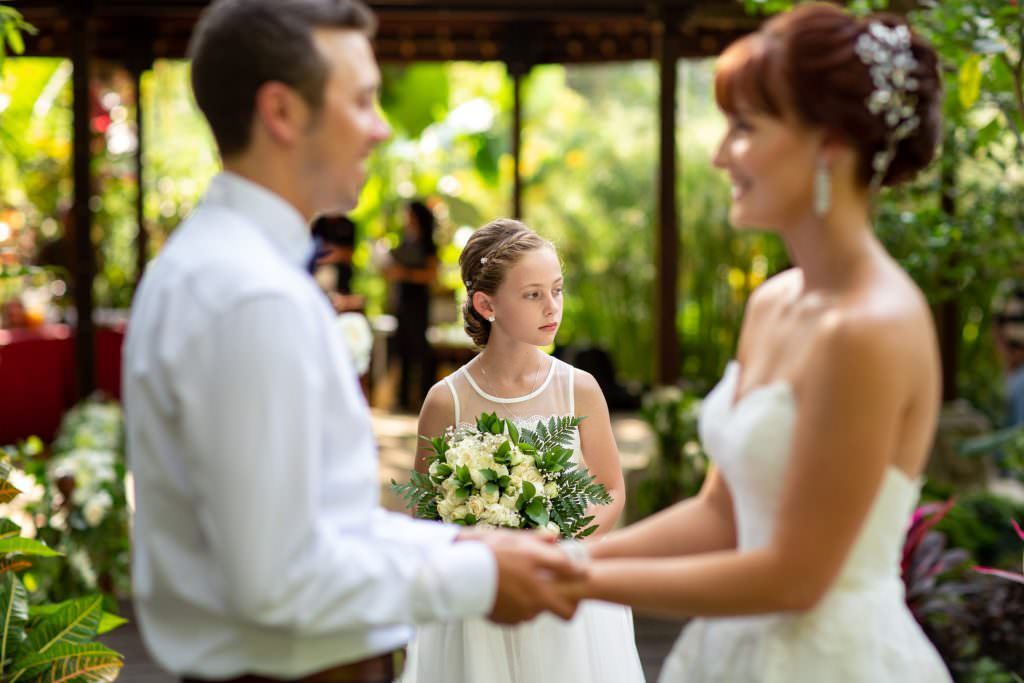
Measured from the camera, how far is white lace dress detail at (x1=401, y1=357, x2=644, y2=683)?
10.2ft

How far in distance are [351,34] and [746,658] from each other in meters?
1.17

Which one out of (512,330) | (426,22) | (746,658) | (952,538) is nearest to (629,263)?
(426,22)

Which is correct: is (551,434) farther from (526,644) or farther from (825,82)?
(825,82)

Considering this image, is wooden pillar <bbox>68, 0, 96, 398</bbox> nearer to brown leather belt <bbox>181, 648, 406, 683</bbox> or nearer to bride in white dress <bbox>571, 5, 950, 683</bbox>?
brown leather belt <bbox>181, 648, 406, 683</bbox>

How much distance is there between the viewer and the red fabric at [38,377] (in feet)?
34.6

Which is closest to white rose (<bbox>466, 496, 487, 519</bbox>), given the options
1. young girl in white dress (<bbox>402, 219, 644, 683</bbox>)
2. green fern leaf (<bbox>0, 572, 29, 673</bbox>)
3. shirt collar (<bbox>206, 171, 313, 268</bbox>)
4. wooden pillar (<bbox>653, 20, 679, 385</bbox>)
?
young girl in white dress (<bbox>402, 219, 644, 683</bbox>)

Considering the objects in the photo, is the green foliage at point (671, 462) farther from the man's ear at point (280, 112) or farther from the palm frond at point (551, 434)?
the man's ear at point (280, 112)

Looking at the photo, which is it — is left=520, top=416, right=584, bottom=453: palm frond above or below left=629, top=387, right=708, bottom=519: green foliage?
above

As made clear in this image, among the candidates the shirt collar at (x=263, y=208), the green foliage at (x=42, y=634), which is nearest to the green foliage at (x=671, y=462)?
the green foliage at (x=42, y=634)

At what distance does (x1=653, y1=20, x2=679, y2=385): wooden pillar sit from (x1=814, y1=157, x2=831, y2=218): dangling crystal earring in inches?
228

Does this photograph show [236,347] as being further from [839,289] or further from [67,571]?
[67,571]

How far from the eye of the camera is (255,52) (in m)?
1.79

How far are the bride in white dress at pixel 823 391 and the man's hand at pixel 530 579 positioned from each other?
43 millimetres

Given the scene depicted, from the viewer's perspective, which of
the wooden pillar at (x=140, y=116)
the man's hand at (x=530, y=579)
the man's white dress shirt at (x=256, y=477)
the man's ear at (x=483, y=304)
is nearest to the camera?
the man's white dress shirt at (x=256, y=477)
